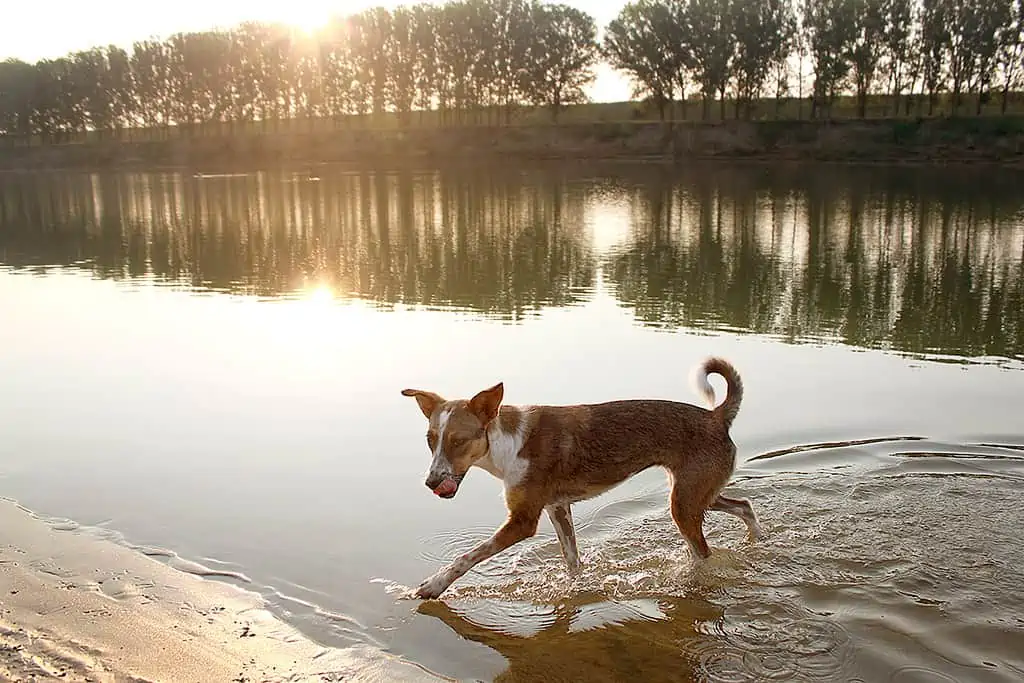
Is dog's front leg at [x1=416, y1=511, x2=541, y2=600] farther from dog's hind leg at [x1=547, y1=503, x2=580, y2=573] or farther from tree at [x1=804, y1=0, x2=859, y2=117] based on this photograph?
tree at [x1=804, y1=0, x2=859, y2=117]

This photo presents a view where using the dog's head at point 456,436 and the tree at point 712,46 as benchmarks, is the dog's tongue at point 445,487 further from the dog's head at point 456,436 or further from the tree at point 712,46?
the tree at point 712,46

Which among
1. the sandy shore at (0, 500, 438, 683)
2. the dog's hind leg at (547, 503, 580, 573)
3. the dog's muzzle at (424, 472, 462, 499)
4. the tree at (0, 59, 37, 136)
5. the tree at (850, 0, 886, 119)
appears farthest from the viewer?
the tree at (0, 59, 37, 136)

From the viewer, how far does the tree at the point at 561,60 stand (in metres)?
112

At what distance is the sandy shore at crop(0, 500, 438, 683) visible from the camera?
5.95m

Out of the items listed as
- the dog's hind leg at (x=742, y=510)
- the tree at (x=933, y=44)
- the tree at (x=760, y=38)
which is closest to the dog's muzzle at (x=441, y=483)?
the dog's hind leg at (x=742, y=510)

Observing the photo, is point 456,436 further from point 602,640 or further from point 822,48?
point 822,48

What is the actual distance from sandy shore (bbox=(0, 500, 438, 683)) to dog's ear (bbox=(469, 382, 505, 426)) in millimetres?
1952

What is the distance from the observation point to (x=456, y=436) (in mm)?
6859

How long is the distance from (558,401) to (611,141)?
284ft

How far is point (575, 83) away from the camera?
371ft

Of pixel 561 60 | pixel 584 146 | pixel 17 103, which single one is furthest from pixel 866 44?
pixel 17 103

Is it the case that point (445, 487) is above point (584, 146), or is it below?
below

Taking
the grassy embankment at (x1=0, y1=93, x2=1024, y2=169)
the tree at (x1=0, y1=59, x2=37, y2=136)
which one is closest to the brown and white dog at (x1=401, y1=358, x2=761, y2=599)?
the grassy embankment at (x1=0, y1=93, x2=1024, y2=169)

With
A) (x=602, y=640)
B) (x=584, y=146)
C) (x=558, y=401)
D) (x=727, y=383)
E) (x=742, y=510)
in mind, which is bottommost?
(x=602, y=640)
